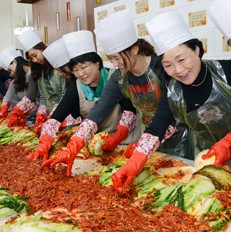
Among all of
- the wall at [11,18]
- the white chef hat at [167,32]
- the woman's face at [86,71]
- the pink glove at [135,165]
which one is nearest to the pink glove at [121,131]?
the woman's face at [86,71]

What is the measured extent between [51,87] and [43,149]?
4.86ft

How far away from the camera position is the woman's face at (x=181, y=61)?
6.43ft

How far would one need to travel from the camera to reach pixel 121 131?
→ 9.23ft

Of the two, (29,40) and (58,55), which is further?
(29,40)

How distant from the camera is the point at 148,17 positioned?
4215 mm

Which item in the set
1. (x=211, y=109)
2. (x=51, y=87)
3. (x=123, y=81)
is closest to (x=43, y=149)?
(x=123, y=81)

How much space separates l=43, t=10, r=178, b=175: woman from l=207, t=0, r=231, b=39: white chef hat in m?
0.56

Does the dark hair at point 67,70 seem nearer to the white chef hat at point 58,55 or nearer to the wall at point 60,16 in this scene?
the white chef hat at point 58,55

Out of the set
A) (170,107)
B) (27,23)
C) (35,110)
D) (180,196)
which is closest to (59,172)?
(170,107)

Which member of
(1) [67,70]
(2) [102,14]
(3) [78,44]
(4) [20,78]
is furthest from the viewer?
(2) [102,14]

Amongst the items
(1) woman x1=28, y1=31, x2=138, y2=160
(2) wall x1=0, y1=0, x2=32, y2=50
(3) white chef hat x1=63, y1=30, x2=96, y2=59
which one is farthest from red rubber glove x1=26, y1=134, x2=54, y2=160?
(2) wall x1=0, y1=0, x2=32, y2=50

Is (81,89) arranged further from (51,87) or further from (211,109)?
(211,109)

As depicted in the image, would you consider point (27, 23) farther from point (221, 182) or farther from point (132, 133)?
point (221, 182)

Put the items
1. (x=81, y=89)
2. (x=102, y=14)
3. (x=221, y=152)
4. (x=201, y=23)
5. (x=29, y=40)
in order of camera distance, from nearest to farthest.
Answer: (x=221, y=152) → (x=81, y=89) → (x=201, y=23) → (x=29, y=40) → (x=102, y=14)
